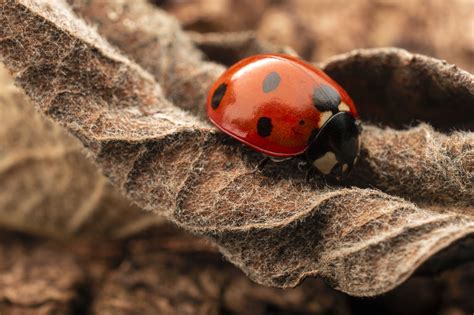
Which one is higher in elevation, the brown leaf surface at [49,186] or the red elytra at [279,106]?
the red elytra at [279,106]

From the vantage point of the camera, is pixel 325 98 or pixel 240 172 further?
pixel 325 98

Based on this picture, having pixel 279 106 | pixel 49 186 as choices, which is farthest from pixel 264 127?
pixel 49 186

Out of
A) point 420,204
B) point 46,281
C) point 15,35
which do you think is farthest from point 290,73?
point 46,281

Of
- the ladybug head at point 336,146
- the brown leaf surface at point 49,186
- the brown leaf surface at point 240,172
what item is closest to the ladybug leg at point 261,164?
the brown leaf surface at point 240,172

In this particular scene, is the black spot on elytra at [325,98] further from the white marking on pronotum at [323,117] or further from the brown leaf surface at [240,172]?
the brown leaf surface at [240,172]

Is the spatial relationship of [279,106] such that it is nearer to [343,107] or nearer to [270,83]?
[270,83]

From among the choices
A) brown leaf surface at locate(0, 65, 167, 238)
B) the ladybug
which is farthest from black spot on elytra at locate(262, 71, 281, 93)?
brown leaf surface at locate(0, 65, 167, 238)
